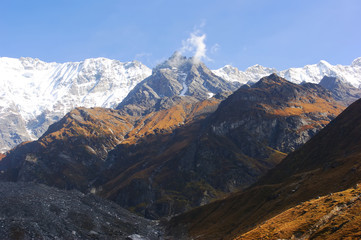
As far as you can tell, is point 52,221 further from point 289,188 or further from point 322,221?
point 289,188

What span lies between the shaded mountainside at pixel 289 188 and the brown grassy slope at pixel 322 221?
2074 centimetres

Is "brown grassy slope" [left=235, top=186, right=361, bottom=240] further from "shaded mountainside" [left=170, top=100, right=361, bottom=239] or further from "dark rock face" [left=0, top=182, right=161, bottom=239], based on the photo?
"dark rock face" [left=0, top=182, right=161, bottom=239]

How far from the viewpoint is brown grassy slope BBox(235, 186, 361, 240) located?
55.7m

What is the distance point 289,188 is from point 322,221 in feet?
217

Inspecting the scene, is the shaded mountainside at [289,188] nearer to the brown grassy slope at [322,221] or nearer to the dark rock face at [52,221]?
the brown grassy slope at [322,221]

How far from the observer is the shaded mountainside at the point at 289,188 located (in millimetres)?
110812

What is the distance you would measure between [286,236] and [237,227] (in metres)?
58.4

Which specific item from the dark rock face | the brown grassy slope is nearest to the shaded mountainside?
the brown grassy slope

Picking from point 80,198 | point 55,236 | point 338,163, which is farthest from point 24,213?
point 338,163

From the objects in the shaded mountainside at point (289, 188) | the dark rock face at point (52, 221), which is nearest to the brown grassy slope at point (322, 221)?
the shaded mountainside at point (289, 188)

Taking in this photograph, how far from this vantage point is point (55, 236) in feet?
325

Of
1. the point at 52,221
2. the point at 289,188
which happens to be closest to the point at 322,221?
the point at 289,188

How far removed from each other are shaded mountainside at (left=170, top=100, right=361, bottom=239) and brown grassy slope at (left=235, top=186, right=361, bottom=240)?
20743 millimetres

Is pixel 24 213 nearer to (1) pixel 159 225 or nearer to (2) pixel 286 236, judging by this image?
(2) pixel 286 236
